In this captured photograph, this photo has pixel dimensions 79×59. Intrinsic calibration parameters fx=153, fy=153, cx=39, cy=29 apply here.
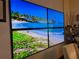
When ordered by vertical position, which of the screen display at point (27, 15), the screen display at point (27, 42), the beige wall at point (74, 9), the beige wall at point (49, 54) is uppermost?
the beige wall at point (74, 9)

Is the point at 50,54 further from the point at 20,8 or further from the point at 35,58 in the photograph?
the point at 20,8

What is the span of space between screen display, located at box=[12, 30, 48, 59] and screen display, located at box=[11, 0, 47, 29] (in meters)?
0.13

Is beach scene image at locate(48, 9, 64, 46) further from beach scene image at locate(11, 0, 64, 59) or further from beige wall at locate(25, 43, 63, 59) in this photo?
beige wall at locate(25, 43, 63, 59)

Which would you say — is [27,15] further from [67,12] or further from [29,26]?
[67,12]

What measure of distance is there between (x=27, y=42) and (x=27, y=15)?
53 cm

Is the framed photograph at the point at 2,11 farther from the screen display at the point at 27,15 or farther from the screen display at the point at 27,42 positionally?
the screen display at the point at 27,42

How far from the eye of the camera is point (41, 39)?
3619 millimetres

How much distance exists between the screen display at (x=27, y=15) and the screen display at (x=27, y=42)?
5.2 inches

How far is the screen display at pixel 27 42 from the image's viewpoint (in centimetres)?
267

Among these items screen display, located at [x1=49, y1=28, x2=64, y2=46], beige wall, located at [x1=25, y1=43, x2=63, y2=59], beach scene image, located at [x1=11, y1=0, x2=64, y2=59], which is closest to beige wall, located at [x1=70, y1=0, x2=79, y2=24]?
screen display, located at [x1=49, y1=28, x2=64, y2=46]

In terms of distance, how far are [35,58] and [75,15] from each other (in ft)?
11.9

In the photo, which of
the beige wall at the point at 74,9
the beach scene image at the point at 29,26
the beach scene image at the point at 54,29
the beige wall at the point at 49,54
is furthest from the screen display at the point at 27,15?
the beige wall at the point at 74,9

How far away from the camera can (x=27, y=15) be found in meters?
3.03

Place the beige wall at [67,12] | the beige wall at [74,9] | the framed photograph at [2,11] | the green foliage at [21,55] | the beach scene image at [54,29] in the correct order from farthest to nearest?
the beige wall at [74,9] < the beige wall at [67,12] < the beach scene image at [54,29] < the green foliage at [21,55] < the framed photograph at [2,11]
